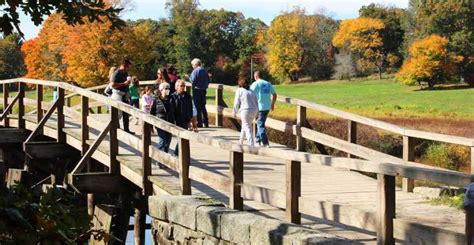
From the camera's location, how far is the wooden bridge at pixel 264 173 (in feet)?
21.4

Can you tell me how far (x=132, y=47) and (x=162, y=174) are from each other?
47358mm

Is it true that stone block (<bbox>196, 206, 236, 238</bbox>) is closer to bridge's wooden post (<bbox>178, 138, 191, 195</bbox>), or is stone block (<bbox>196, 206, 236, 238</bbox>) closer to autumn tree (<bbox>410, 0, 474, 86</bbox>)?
bridge's wooden post (<bbox>178, 138, 191, 195</bbox>)

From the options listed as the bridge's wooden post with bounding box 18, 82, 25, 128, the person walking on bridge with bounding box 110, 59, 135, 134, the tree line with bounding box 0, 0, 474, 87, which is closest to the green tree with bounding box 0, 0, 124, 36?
the person walking on bridge with bounding box 110, 59, 135, 134

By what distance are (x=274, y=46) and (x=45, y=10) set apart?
9265 cm

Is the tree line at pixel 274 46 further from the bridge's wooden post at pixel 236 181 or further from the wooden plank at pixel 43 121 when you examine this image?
the bridge's wooden post at pixel 236 181

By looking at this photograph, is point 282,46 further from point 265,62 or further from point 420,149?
Result: point 420,149

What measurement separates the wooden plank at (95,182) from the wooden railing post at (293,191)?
4.68 metres

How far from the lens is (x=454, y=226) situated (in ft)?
27.1

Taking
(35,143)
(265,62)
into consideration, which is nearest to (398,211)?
(35,143)

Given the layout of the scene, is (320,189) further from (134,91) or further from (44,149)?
(134,91)

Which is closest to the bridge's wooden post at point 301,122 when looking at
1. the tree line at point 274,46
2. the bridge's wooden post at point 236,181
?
the bridge's wooden post at point 236,181

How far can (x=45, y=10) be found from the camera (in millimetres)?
5781

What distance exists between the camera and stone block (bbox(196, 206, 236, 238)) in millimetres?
7641

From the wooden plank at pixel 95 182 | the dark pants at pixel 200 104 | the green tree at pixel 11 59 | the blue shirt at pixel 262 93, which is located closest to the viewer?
the wooden plank at pixel 95 182
